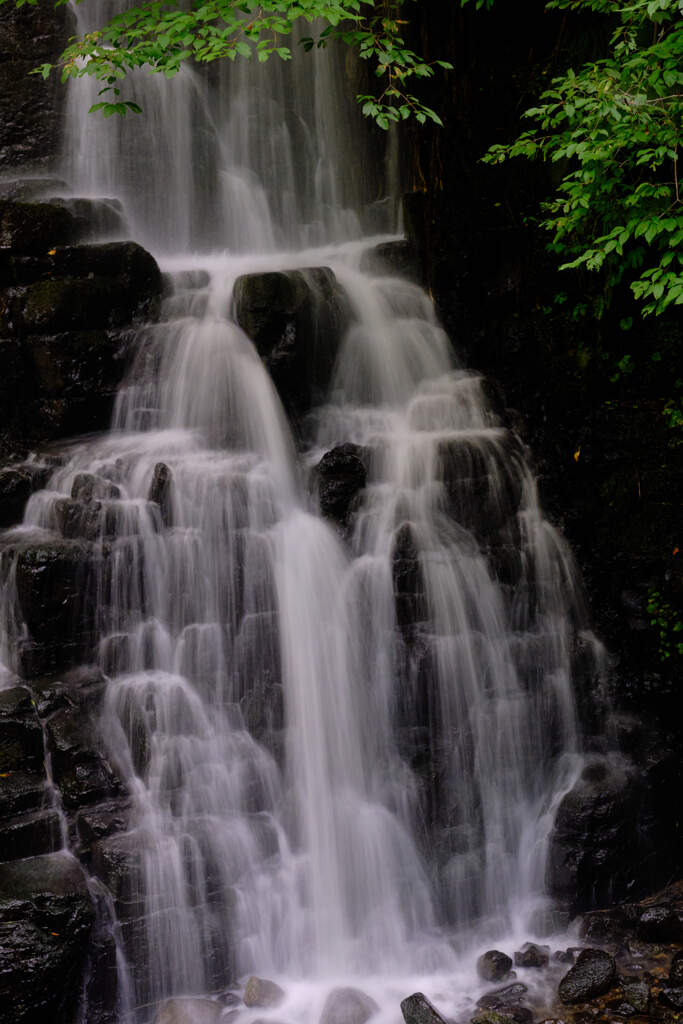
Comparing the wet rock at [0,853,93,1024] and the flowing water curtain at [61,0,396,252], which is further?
the flowing water curtain at [61,0,396,252]

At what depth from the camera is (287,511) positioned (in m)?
7.50

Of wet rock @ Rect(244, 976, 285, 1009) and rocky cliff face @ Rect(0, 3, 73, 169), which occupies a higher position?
rocky cliff face @ Rect(0, 3, 73, 169)

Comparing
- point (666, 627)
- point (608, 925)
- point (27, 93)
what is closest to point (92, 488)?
point (666, 627)

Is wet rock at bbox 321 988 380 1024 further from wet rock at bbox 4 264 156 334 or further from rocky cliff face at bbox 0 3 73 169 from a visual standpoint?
rocky cliff face at bbox 0 3 73 169

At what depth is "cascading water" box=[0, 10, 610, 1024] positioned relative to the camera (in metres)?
6.06

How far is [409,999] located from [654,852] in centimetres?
263

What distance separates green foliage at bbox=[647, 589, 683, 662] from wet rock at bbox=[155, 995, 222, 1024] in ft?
15.1

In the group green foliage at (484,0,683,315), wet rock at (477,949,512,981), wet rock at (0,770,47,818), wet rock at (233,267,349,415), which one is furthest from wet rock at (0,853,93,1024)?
green foliage at (484,0,683,315)

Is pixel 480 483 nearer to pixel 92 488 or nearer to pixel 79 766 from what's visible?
pixel 92 488

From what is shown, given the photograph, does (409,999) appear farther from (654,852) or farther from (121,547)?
(121,547)

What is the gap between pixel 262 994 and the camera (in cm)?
565

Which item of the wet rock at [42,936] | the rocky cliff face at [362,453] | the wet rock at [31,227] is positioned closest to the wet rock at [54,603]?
the rocky cliff face at [362,453]

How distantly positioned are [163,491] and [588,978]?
15.7ft

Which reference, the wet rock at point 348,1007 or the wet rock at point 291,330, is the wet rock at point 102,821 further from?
the wet rock at point 291,330
